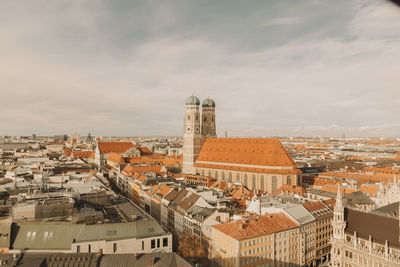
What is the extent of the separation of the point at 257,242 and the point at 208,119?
305 feet

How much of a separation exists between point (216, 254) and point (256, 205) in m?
17.1

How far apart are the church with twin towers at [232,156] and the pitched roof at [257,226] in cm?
4360

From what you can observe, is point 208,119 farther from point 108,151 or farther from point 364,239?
point 364,239

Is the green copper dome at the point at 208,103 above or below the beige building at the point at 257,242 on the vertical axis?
above

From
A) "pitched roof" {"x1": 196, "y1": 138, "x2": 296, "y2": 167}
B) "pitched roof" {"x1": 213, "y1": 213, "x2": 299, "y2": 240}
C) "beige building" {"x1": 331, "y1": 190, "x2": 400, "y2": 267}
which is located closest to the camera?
"beige building" {"x1": 331, "y1": 190, "x2": 400, "y2": 267}

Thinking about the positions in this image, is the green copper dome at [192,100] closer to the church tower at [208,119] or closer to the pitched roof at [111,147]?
the church tower at [208,119]

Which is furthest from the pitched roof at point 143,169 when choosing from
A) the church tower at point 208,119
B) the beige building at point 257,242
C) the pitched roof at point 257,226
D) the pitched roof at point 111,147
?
the pitched roof at point 257,226

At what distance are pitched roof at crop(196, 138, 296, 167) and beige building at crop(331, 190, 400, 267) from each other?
51285mm

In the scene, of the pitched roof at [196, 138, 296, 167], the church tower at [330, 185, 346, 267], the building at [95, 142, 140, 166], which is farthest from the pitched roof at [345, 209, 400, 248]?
the building at [95, 142, 140, 166]

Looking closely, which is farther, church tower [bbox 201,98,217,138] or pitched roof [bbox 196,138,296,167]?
church tower [bbox 201,98,217,138]

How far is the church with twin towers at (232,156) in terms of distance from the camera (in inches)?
4144

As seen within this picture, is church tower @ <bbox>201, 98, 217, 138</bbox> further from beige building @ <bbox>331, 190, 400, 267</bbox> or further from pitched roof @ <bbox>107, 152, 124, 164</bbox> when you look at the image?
beige building @ <bbox>331, 190, 400, 267</bbox>

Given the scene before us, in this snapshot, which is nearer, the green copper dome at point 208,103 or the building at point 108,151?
the green copper dome at point 208,103

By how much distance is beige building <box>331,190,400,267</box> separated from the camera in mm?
46388
